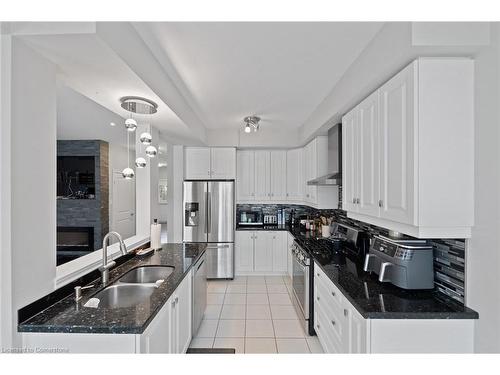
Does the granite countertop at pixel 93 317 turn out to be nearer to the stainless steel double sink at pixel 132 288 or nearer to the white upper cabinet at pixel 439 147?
the stainless steel double sink at pixel 132 288

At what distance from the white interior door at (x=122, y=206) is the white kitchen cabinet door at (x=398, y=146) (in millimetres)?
5794

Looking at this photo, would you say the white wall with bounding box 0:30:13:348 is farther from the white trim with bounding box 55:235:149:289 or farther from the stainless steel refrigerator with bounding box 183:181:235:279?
the stainless steel refrigerator with bounding box 183:181:235:279

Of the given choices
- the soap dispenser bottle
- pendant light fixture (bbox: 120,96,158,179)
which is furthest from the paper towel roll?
pendant light fixture (bbox: 120,96,158,179)

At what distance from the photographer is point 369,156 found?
202cm

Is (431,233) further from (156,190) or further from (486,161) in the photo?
(156,190)

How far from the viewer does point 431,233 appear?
4.94 ft

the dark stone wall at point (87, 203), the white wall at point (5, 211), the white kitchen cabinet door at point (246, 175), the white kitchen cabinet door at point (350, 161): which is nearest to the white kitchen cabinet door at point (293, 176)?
the white kitchen cabinet door at point (246, 175)

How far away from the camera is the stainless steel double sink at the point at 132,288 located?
1.91m

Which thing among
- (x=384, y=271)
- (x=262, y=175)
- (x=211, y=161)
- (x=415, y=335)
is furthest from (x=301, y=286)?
(x=211, y=161)

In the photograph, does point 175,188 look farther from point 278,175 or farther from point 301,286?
point 301,286

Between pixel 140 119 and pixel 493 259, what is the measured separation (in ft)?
10.3

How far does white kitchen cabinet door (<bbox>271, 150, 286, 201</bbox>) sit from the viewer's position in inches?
200

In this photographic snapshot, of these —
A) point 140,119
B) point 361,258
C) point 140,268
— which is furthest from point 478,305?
point 140,119

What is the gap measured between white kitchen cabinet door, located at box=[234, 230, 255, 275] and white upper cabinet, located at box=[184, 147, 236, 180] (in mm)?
1141
